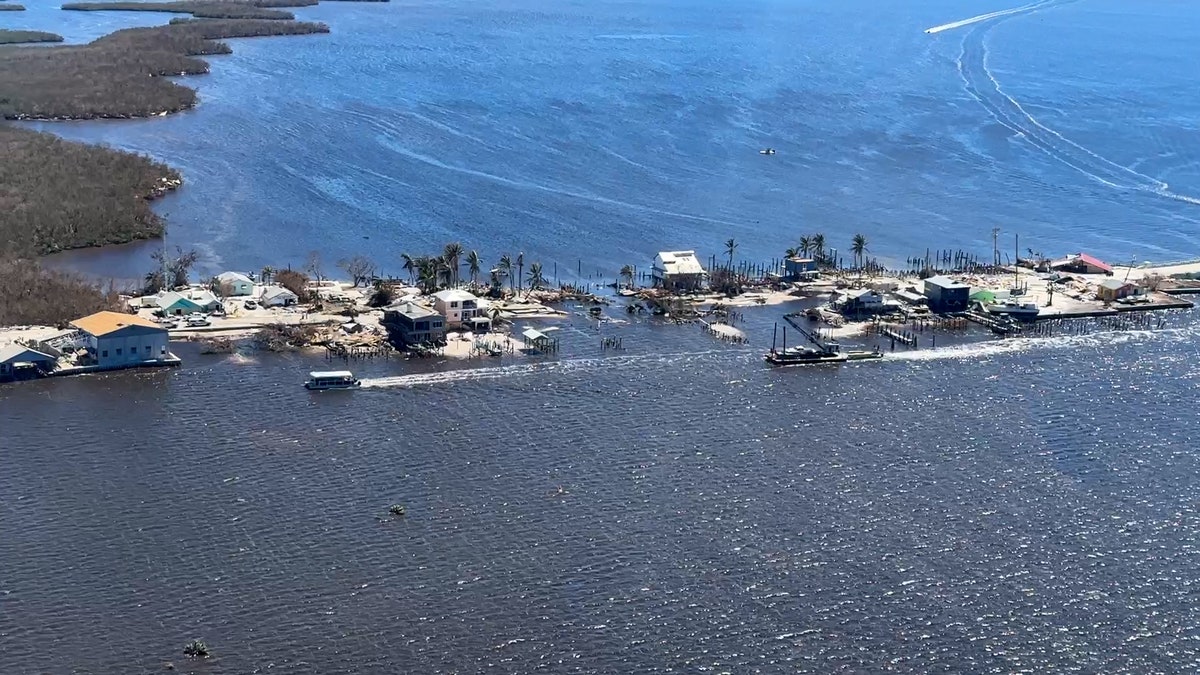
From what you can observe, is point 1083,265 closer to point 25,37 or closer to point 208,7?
point 25,37

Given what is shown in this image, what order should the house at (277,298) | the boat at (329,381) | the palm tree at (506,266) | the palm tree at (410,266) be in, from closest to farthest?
the boat at (329,381) < the house at (277,298) < the palm tree at (410,266) < the palm tree at (506,266)

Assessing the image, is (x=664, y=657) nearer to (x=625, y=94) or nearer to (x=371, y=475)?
(x=371, y=475)

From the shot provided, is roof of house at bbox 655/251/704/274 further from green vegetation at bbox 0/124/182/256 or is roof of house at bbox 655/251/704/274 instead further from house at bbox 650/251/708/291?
green vegetation at bbox 0/124/182/256

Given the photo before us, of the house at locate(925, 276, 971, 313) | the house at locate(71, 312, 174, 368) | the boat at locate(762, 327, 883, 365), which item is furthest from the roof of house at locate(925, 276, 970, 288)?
the house at locate(71, 312, 174, 368)

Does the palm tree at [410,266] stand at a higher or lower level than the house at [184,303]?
higher

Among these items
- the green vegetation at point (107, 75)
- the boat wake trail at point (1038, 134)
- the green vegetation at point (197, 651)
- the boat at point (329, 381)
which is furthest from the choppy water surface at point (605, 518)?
the green vegetation at point (107, 75)

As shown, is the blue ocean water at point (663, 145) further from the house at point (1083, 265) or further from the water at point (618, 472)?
the house at point (1083, 265)
